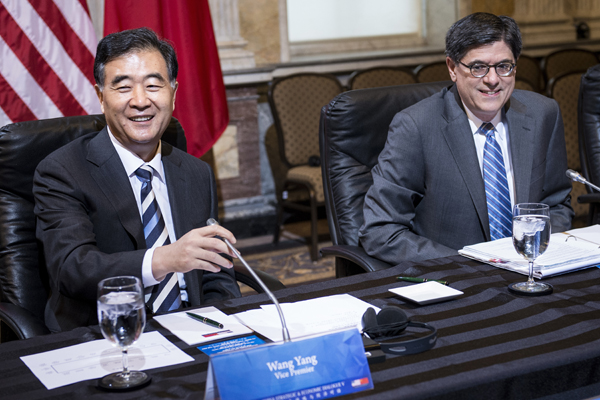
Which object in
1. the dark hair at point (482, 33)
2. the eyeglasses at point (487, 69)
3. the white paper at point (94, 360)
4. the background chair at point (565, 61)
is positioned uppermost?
the dark hair at point (482, 33)

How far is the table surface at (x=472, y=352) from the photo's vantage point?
43.0 inches

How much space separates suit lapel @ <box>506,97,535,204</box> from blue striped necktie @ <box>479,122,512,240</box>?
0.04 meters

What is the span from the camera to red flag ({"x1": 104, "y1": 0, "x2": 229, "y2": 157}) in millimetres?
3385

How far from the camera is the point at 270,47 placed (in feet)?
16.9

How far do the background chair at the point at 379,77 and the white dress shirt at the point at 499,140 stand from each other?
278 centimetres

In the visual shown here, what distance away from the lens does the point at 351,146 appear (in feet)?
7.52

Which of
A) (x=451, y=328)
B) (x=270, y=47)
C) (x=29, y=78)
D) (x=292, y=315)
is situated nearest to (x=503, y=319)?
(x=451, y=328)

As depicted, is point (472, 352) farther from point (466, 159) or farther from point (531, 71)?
point (531, 71)

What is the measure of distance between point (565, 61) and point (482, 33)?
4264mm

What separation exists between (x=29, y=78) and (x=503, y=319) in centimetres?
255

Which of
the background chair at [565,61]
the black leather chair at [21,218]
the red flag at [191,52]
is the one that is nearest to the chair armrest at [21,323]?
the black leather chair at [21,218]

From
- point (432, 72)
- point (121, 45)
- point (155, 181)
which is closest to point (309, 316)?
point (155, 181)

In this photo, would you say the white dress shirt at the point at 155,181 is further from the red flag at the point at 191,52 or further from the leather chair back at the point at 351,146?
the red flag at the point at 191,52

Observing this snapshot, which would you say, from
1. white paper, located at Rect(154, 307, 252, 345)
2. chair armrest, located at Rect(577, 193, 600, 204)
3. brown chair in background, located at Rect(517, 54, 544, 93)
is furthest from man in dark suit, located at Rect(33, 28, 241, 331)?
brown chair in background, located at Rect(517, 54, 544, 93)
